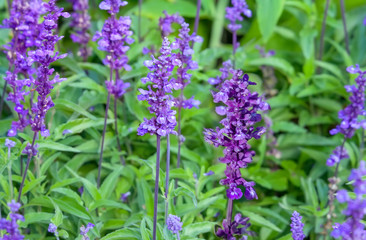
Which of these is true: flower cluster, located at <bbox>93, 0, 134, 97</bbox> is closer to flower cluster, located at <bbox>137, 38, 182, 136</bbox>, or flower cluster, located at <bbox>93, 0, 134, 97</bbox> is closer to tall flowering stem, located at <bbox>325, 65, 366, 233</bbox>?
flower cluster, located at <bbox>137, 38, 182, 136</bbox>

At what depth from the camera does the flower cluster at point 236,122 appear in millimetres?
2619

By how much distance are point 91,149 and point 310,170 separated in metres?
2.05

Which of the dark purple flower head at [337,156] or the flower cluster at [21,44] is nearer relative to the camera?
the flower cluster at [21,44]

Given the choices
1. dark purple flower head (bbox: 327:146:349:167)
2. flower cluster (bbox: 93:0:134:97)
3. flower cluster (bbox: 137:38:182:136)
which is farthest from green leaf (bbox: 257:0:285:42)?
flower cluster (bbox: 137:38:182:136)

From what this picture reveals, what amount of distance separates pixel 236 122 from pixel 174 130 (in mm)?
1099

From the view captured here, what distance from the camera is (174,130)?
3.68 meters

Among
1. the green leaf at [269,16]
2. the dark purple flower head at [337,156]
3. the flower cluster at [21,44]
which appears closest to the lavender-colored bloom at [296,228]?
the dark purple flower head at [337,156]

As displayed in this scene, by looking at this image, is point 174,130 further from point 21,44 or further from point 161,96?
point 21,44

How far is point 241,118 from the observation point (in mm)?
2652

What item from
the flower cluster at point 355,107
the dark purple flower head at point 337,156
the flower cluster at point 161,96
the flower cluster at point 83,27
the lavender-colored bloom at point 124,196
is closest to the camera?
the flower cluster at point 161,96

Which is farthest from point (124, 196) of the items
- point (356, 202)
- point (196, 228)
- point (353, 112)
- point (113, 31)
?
point (356, 202)

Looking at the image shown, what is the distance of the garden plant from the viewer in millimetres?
Answer: 2764

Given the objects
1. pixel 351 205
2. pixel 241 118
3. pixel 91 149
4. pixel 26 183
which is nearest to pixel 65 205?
pixel 26 183

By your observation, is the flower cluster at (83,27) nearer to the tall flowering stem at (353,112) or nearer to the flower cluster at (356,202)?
the tall flowering stem at (353,112)
